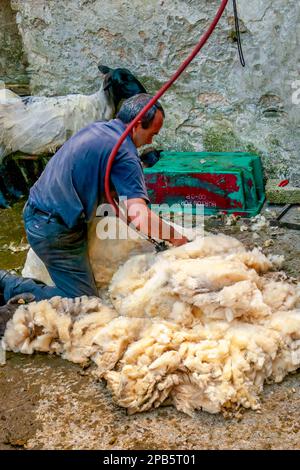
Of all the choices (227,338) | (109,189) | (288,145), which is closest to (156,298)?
(227,338)

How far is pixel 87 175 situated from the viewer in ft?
11.4

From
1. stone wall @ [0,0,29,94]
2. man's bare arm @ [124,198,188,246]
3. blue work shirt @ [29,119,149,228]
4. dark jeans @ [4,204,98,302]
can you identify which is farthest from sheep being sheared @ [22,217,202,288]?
stone wall @ [0,0,29,94]

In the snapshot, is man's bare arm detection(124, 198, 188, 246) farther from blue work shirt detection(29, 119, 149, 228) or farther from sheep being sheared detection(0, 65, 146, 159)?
sheep being sheared detection(0, 65, 146, 159)

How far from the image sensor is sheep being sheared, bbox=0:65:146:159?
5777 mm

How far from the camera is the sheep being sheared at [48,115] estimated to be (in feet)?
19.0

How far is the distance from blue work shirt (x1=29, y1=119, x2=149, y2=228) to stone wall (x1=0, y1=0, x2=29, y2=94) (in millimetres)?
3367

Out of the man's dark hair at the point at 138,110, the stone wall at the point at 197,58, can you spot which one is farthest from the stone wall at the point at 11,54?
the man's dark hair at the point at 138,110

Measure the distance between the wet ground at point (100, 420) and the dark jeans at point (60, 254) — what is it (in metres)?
0.52

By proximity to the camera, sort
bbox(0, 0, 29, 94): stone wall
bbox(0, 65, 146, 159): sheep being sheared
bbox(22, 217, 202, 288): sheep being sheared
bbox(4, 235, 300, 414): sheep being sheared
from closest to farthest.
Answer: bbox(4, 235, 300, 414): sheep being sheared < bbox(22, 217, 202, 288): sheep being sheared < bbox(0, 65, 146, 159): sheep being sheared < bbox(0, 0, 29, 94): stone wall

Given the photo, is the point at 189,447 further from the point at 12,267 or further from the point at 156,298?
the point at 12,267

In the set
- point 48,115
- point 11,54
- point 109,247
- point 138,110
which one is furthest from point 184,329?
point 11,54

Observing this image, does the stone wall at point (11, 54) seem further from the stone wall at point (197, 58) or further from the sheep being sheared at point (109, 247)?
the sheep being sheared at point (109, 247)

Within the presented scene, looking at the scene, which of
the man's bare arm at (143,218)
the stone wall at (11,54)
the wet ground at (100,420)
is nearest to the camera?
the wet ground at (100,420)

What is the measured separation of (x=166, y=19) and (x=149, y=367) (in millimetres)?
3857
